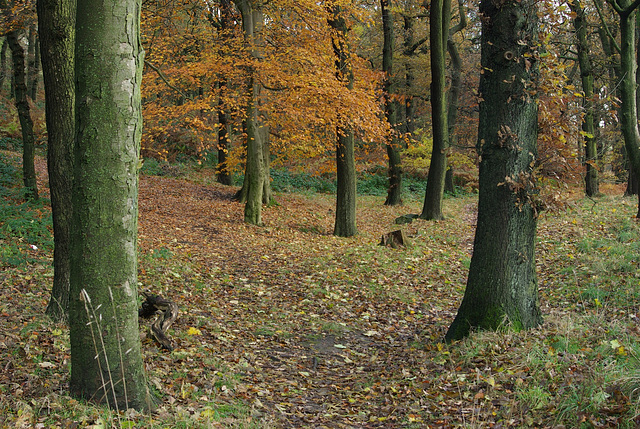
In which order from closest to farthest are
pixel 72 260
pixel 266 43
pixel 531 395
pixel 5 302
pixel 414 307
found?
pixel 72 260, pixel 531 395, pixel 5 302, pixel 414 307, pixel 266 43

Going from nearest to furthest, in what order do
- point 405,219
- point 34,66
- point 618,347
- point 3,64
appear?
point 618,347 → point 405,219 → point 34,66 → point 3,64

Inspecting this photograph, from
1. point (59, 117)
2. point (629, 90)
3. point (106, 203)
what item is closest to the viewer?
point (106, 203)

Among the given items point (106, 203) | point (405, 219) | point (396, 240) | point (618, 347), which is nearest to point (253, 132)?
point (396, 240)

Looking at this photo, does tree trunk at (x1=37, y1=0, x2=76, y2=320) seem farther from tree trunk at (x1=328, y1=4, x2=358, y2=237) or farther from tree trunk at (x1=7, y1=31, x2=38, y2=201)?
tree trunk at (x1=328, y1=4, x2=358, y2=237)

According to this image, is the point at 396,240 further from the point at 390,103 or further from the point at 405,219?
the point at 390,103

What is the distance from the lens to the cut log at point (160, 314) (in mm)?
5371

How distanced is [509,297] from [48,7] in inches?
244

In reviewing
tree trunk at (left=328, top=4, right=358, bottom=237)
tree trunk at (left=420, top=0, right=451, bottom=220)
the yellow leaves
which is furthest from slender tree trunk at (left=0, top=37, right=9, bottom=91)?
the yellow leaves

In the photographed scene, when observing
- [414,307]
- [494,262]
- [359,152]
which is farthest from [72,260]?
[359,152]

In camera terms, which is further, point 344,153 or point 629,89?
point 344,153

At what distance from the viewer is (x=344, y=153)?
1311 centimetres

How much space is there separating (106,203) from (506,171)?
4.13 m

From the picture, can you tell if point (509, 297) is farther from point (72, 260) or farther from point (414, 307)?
point (72, 260)

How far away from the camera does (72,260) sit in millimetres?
3426
